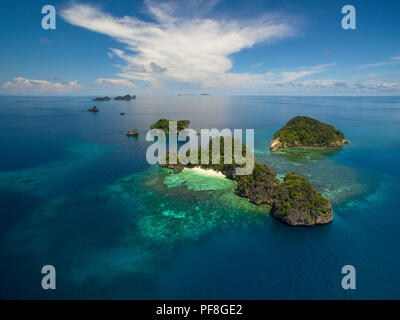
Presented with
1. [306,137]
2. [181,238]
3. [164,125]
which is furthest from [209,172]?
[164,125]

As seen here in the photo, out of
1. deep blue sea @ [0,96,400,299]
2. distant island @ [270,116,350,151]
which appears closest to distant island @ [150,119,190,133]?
distant island @ [270,116,350,151]

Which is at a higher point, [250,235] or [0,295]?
[250,235]

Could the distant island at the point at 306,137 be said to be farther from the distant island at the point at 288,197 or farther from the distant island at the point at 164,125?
the distant island at the point at 164,125

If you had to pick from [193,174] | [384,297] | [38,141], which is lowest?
[384,297]

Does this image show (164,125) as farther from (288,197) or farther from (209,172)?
(288,197)

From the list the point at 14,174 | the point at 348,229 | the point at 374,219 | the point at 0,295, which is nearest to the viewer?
Answer: the point at 0,295

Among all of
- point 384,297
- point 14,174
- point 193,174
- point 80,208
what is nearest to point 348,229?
point 384,297

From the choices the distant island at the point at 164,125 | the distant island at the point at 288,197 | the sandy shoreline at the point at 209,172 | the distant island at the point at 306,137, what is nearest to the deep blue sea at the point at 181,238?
the distant island at the point at 288,197

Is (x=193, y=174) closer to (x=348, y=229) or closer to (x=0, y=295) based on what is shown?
(x=348, y=229)
